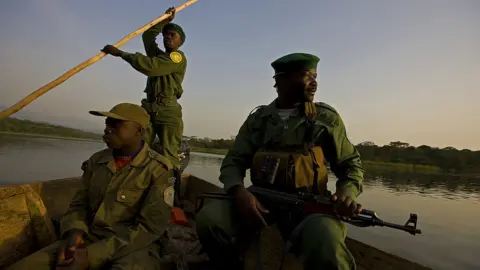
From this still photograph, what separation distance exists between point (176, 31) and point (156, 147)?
1.88 meters

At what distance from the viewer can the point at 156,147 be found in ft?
17.0

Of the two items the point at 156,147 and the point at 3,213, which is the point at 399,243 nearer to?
the point at 156,147

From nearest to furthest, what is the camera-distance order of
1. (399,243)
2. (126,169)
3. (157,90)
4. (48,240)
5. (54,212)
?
(126,169), (48,240), (54,212), (157,90), (399,243)

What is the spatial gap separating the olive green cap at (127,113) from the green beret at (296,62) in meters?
1.26

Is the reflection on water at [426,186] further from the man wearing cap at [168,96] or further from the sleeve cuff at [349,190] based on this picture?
the sleeve cuff at [349,190]

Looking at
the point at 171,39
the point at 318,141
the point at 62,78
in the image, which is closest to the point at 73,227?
the point at 318,141

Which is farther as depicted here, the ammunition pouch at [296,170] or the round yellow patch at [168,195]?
the round yellow patch at [168,195]

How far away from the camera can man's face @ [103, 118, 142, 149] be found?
2672mm

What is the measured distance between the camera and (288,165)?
2434 mm

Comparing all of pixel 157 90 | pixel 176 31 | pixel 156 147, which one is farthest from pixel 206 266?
pixel 176 31

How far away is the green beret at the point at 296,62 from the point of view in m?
2.65

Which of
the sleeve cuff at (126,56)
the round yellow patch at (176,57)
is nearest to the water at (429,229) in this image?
the round yellow patch at (176,57)

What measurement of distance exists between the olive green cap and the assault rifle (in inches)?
33.2

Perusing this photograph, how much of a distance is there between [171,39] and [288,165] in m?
3.51
